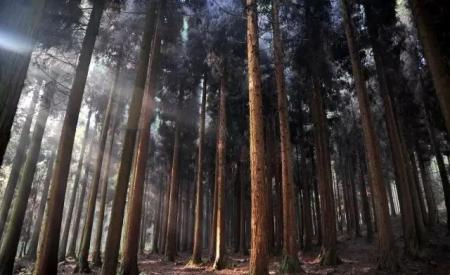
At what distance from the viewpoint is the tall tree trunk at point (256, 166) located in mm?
7773

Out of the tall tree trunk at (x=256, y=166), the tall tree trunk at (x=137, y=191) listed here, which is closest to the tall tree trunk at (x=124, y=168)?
the tall tree trunk at (x=137, y=191)

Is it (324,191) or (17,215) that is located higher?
(324,191)

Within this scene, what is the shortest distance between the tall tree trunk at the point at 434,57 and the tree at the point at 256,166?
402 centimetres

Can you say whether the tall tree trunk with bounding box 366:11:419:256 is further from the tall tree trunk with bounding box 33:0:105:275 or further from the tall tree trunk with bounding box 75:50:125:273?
the tall tree trunk with bounding box 75:50:125:273

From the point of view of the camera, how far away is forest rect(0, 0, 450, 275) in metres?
8.46

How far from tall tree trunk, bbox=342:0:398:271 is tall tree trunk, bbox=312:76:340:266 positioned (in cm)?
372

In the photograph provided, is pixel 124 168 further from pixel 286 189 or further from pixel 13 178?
pixel 13 178

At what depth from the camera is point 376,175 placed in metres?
10.4

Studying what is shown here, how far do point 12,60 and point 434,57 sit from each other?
7.73m

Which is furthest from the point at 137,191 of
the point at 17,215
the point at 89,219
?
the point at 89,219

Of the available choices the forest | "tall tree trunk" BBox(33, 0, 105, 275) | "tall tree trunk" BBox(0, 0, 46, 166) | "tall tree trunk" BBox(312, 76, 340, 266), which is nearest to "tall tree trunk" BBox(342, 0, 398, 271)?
the forest

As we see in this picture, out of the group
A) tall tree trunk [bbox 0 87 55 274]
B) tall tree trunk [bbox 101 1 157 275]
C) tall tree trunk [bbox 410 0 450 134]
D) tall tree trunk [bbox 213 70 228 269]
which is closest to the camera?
tall tree trunk [bbox 410 0 450 134]

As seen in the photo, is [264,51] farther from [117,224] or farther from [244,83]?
[117,224]

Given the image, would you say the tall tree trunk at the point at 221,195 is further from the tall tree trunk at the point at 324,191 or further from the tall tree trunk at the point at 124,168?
the tall tree trunk at the point at 124,168
